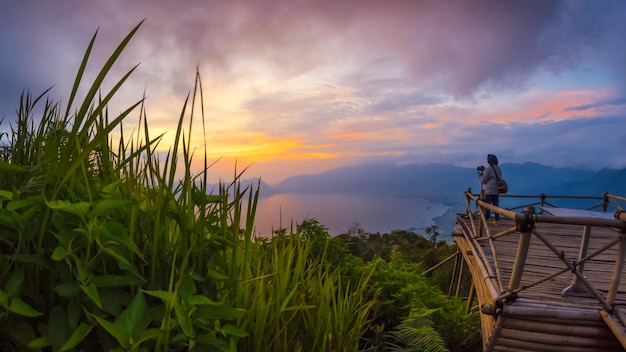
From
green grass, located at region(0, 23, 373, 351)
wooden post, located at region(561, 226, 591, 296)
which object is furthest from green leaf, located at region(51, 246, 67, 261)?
wooden post, located at region(561, 226, 591, 296)

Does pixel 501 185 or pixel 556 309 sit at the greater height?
pixel 501 185

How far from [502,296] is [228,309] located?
455 centimetres

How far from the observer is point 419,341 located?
3.96 meters

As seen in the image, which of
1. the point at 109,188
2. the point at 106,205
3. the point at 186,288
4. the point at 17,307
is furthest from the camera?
the point at 109,188

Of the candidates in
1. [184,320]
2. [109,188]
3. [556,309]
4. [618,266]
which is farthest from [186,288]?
[618,266]

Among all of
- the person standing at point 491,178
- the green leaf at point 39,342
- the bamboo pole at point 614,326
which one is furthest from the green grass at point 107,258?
the person standing at point 491,178

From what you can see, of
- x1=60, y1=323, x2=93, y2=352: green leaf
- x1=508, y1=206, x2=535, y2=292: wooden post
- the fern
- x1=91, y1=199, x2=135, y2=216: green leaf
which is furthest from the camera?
x1=508, y1=206, x2=535, y2=292: wooden post

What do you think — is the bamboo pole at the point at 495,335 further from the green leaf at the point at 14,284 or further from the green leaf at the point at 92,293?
the green leaf at the point at 14,284

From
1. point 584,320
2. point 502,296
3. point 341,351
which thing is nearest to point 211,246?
point 341,351

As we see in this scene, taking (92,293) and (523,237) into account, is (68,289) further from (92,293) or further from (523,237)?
(523,237)

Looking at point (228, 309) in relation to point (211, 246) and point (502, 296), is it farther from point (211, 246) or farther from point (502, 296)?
point (502, 296)

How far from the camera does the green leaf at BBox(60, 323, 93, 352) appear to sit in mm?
1438

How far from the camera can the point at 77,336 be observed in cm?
148

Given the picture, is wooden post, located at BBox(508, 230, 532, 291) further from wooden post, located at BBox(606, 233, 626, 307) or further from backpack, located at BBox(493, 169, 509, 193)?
backpack, located at BBox(493, 169, 509, 193)
